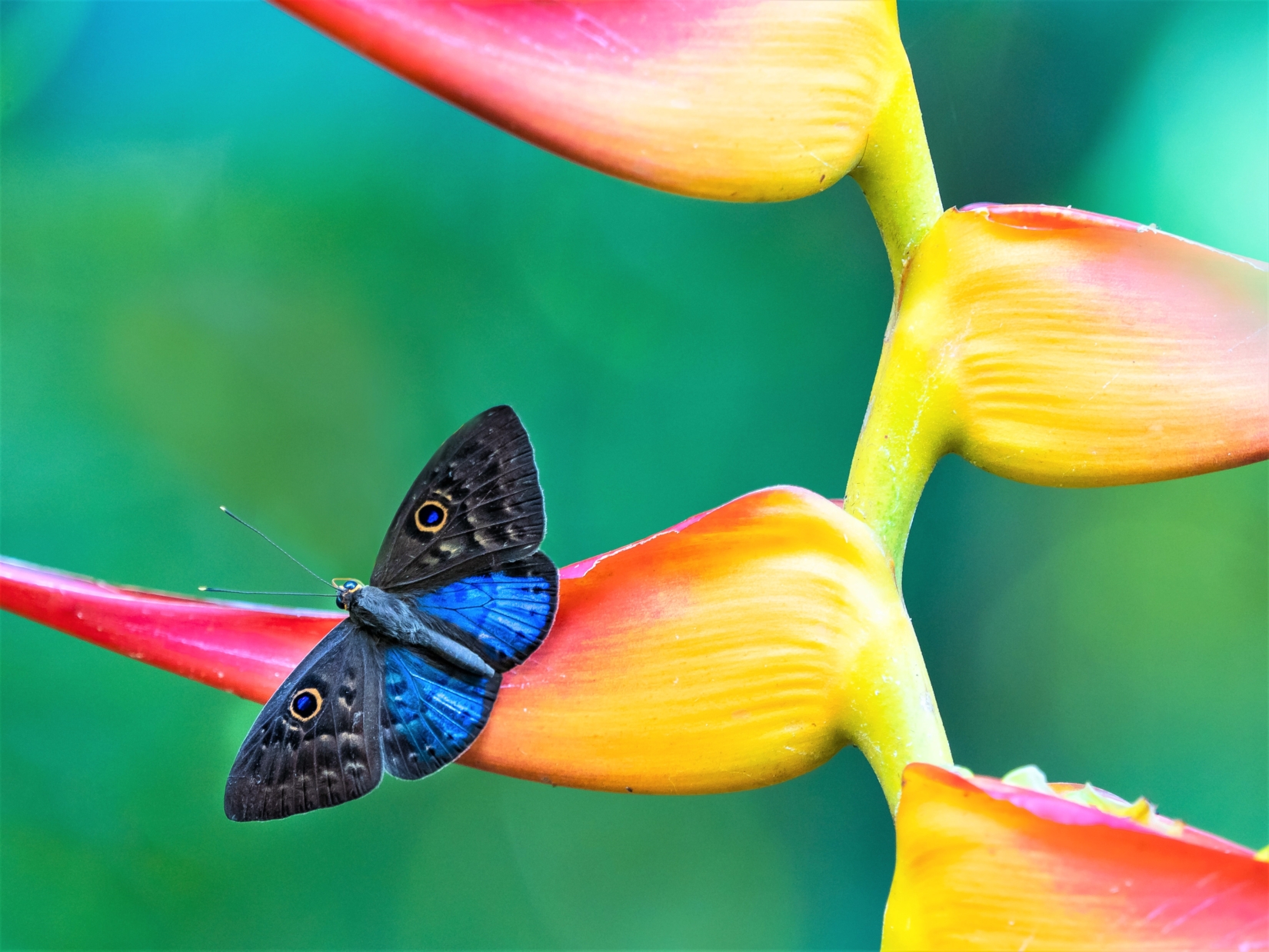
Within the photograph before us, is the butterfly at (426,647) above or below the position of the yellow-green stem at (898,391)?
below

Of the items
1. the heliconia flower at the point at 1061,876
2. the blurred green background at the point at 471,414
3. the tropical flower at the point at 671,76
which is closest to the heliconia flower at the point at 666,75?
the tropical flower at the point at 671,76

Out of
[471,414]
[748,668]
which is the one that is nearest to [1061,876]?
[748,668]

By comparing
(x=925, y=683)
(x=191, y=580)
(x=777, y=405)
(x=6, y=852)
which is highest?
(x=925, y=683)

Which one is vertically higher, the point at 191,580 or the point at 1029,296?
the point at 1029,296

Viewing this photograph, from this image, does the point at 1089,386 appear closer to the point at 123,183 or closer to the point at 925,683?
the point at 925,683

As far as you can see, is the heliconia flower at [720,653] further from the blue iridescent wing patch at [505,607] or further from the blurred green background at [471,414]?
the blurred green background at [471,414]

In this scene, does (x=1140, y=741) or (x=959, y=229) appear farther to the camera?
(x=1140, y=741)

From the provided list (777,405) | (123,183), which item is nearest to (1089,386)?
(777,405)
